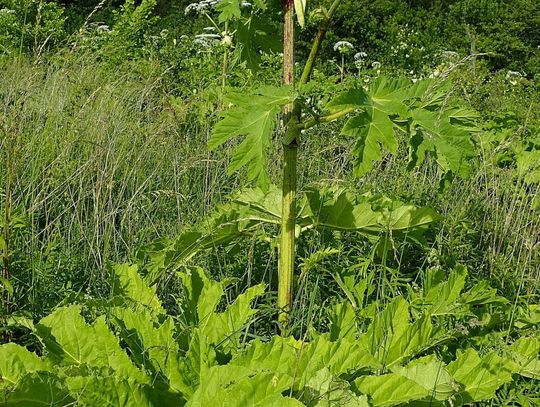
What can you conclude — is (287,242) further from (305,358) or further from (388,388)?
(388,388)

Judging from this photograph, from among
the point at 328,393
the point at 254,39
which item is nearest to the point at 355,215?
the point at 254,39

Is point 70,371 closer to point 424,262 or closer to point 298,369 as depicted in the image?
point 298,369

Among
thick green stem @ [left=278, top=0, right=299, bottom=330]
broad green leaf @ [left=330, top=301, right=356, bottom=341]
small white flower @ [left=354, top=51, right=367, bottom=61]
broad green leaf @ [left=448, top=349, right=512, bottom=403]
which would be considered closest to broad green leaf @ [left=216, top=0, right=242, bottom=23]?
thick green stem @ [left=278, top=0, right=299, bottom=330]

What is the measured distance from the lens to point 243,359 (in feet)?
6.21

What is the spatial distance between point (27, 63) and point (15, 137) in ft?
12.1

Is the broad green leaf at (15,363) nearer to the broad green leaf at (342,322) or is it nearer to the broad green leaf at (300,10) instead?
the broad green leaf at (342,322)

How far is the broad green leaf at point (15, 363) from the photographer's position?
185 centimetres

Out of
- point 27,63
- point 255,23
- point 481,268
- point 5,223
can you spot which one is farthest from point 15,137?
point 27,63

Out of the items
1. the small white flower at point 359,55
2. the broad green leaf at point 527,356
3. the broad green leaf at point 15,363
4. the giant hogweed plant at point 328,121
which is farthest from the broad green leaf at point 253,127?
the small white flower at point 359,55

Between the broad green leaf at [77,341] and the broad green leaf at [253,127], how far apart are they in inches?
21.0

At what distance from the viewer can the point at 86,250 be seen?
10.0ft

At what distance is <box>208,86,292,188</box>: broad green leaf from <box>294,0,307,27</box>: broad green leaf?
7.3 inches

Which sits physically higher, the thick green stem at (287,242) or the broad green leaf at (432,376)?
the thick green stem at (287,242)

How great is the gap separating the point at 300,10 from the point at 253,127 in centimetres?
35
